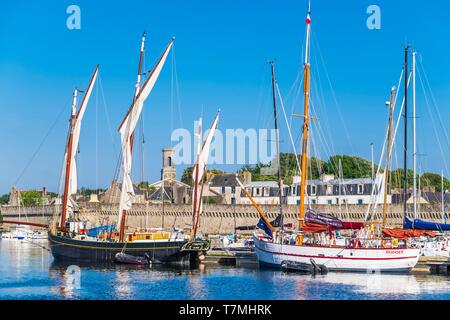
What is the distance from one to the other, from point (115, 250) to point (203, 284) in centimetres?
1800

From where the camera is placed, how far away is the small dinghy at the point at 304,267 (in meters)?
60.3

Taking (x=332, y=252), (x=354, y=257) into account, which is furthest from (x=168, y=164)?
(x=354, y=257)

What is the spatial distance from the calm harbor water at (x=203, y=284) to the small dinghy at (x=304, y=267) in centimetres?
78

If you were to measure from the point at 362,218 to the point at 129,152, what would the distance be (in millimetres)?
44675

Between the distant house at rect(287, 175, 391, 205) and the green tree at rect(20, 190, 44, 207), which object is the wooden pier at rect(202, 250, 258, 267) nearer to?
the distant house at rect(287, 175, 391, 205)

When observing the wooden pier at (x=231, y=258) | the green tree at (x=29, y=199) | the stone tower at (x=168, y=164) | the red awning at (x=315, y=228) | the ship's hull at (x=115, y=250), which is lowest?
the wooden pier at (x=231, y=258)

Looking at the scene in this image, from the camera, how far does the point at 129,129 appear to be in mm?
72625

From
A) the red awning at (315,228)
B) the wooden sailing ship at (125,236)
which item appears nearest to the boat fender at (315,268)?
the red awning at (315,228)

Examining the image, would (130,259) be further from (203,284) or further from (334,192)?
(334,192)

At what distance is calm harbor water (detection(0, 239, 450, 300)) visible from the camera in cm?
4791

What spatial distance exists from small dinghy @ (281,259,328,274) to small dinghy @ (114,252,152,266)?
13068 mm

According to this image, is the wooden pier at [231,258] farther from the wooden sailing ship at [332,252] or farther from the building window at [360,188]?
the building window at [360,188]

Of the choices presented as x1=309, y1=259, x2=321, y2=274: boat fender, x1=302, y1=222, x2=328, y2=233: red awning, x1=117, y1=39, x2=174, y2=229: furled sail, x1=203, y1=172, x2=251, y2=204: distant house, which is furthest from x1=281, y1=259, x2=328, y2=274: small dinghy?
x1=203, y1=172, x2=251, y2=204: distant house

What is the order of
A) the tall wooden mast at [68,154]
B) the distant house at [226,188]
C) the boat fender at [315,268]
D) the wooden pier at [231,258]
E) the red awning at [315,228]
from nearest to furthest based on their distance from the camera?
the boat fender at [315,268]
the red awning at [315,228]
the wooden pier at [231,258]
the tall wooden mast at [68,154]
the distant house at [226,188]
